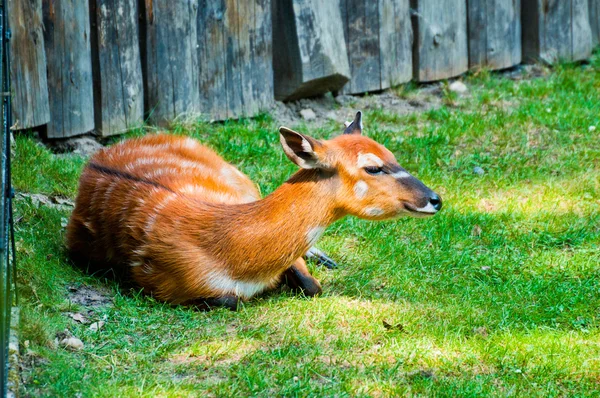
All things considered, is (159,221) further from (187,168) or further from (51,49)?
(51,49)

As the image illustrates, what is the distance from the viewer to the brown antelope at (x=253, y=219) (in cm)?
491

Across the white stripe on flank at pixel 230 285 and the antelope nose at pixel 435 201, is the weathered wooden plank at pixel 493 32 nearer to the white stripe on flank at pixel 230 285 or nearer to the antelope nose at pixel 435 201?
the antelope nose at pixel 435 201

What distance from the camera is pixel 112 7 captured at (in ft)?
23.2

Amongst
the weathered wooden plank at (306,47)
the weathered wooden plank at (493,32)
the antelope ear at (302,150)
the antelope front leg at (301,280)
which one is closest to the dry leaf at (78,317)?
Result: the antelope front leg at (301,280)

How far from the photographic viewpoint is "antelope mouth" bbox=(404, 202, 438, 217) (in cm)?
491

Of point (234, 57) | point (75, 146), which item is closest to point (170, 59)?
point (234, 57)

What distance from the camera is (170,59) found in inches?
295

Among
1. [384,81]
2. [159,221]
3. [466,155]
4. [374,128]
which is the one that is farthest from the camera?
[384,81]

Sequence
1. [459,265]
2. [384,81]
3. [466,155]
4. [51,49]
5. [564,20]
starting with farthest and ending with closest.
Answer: [564,20] < [384,81] < [466,155] < [51,49] < [459,265]

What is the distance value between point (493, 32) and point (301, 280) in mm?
4987

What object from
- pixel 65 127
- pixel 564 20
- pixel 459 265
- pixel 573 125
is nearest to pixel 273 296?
pixel 459 265

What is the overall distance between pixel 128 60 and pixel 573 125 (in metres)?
3.57

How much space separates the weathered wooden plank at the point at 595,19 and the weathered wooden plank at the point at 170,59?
456cm

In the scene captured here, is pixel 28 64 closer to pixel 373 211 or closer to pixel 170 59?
pixel 170 59
